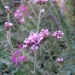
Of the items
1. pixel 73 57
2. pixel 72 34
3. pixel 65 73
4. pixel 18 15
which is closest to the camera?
pixel 65 73

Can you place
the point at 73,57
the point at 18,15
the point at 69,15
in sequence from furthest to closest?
the point at 18,15, the point at 69,15, the point at 73,57

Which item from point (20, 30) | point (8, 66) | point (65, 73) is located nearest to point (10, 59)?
point (8, 66)

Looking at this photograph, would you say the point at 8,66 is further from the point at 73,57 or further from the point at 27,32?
the point at 27,32

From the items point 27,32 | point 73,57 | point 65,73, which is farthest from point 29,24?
point 65,73

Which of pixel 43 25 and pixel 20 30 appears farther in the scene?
pixel 43 25

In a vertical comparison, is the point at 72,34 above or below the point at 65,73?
above

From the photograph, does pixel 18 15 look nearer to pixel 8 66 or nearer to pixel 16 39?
pixel 16 39
